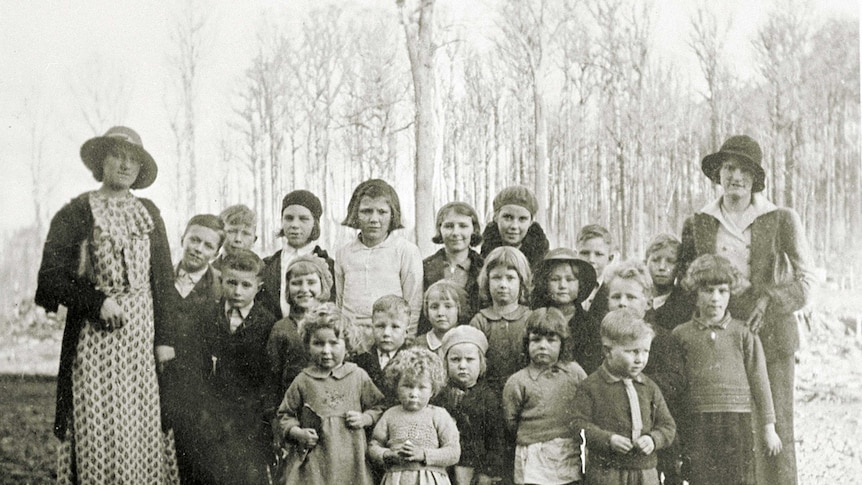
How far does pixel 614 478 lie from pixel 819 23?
295 centimetres

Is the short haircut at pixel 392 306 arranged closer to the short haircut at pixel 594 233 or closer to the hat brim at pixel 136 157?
the short haircut at pixel 594 233

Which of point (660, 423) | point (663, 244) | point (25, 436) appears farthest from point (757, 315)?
point (25, 436)

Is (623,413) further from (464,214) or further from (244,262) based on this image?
(244,262)

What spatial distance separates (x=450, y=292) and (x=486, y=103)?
1.39m

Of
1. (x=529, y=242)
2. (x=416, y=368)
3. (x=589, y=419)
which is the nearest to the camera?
(x=416, y=368)

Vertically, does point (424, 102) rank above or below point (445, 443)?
above

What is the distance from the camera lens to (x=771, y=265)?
4.19 m

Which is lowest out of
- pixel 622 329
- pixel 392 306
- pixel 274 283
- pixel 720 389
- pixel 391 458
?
pixel 391 458

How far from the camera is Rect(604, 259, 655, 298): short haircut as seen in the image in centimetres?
385

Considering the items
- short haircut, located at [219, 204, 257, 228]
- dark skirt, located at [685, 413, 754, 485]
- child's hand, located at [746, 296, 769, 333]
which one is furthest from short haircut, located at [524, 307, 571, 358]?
short haircut, located at [219, 204, 257, 228]

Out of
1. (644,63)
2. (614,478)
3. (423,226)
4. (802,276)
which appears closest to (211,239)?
(423,226)

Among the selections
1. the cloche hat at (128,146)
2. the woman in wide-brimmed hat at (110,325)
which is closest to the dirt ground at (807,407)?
the woman in wide-brimmed hat at (110,325)

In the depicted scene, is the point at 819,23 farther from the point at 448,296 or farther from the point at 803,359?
the point at 448,296

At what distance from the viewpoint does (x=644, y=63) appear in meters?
4.72
